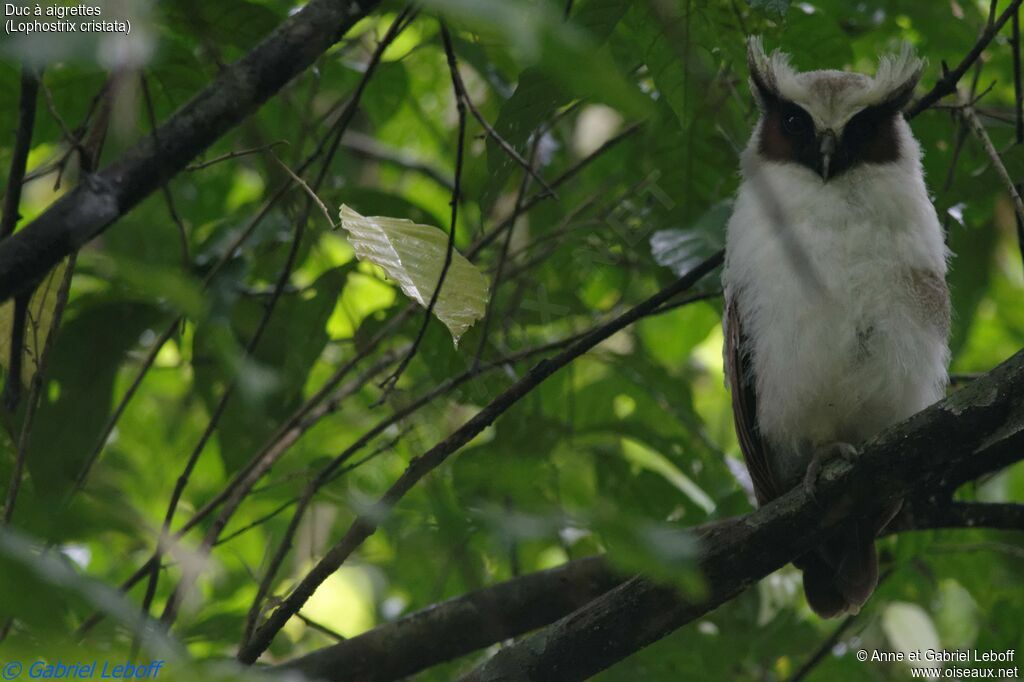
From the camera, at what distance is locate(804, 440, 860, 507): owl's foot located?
106 inches

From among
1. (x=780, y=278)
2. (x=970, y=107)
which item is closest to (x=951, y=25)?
(x=970, y=107)

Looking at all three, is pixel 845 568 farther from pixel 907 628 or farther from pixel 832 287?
pixel 907 628

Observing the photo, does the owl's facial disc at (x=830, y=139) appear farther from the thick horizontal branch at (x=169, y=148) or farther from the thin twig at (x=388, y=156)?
the thick horizontal branch at (x=169, y=148)

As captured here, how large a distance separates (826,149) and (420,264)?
1.69 meters

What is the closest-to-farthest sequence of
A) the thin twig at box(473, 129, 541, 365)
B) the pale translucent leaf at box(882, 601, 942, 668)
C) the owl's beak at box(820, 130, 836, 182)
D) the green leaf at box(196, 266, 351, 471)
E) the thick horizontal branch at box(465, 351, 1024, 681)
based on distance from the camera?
the thick horizontal branch at box(465, 351, 1024, 681), the thin twig at box(473, 129, 541, 365), the owl's beak at box(820, 130, 836, 182), the green leaf at box(196, 266, 351, 471), the pale translucent leaf at box(882, 601, 942, 668)

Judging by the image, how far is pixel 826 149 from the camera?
3383 millimetres

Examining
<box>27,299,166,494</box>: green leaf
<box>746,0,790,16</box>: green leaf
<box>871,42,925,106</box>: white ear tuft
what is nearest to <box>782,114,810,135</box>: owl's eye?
<box>871,42,925,106</box>: white ear tuft

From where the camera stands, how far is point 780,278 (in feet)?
11.0

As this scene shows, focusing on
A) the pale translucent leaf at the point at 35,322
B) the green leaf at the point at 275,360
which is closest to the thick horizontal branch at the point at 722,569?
the green leaf at the point at 275,360

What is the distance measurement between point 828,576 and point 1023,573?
154 centimetres

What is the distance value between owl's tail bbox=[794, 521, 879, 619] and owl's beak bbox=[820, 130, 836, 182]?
1111 millimetres

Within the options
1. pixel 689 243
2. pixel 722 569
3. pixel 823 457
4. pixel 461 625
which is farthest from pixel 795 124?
pixel 461 625

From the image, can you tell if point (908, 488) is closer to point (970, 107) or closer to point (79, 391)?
point (970, 107)

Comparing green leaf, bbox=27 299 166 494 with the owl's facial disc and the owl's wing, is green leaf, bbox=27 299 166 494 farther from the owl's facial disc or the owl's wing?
the owl's facial disc
